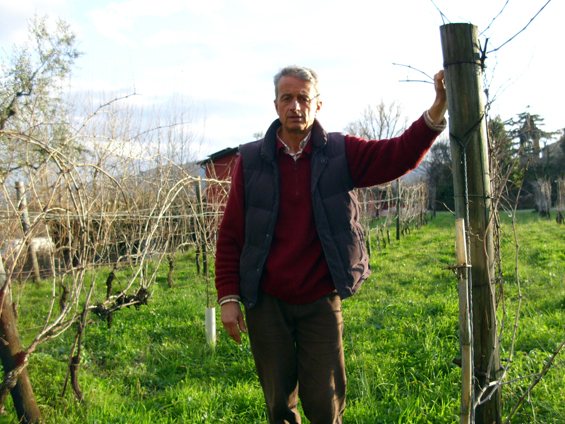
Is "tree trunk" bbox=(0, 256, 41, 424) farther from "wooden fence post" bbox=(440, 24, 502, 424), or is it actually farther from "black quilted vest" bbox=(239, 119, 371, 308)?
"wooden fence post" bbox=(440, 24, 502, 424)

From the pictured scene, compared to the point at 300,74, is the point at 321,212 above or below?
below

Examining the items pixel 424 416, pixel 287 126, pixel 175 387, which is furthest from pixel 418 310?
pixel 287 126

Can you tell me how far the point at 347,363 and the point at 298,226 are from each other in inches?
70.6

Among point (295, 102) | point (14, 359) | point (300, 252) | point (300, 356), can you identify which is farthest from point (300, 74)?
point (14, 359)

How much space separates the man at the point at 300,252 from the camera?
1737 millimetres

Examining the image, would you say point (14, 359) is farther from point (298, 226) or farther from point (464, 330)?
point (464, 330)

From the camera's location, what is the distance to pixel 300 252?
1.76 m

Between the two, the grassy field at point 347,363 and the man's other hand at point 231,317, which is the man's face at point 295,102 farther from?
the grassy field at point 347,363

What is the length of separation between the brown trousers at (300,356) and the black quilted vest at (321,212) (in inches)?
4.7

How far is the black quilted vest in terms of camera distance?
5.64 feet

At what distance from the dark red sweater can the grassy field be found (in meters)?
0.76

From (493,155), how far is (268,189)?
97cm

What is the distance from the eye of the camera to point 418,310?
4238 mm

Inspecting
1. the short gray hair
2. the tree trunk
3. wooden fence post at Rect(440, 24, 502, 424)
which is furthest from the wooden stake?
the tree trunk
